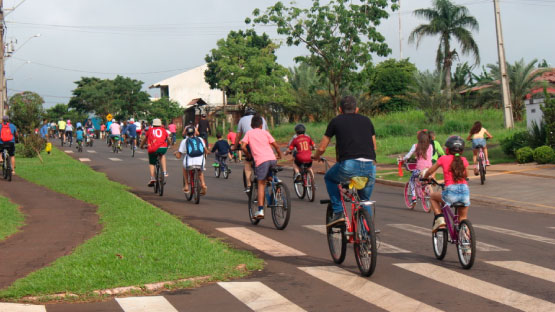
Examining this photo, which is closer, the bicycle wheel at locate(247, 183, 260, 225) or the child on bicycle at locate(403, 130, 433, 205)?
the bicycle wheel at locate(247, 183, 260, 225)

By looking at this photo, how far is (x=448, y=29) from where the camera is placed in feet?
189

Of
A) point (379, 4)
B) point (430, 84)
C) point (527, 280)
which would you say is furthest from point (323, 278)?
point (430, 84)

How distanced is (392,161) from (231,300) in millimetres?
22297

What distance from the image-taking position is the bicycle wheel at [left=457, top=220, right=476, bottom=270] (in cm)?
849

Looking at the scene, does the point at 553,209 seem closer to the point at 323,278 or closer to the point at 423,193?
the point at 423,193

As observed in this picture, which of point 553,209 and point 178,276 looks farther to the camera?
point 553,209

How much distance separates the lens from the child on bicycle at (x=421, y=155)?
49.0ft

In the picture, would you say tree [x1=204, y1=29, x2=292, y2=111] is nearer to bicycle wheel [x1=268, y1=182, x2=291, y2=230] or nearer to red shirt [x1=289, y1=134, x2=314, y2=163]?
red shirt [x1=289, y1=134, x2=314, y2=163]

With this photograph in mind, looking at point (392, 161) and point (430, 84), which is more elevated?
point (430, 84)

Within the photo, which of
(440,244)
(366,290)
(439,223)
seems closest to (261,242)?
(440,244)

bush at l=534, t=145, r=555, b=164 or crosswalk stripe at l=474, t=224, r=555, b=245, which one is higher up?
bush at l=534, t=145, r=555, b=164

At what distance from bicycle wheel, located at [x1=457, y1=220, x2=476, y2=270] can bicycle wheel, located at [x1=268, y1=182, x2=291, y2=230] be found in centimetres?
358

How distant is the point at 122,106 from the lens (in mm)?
89438

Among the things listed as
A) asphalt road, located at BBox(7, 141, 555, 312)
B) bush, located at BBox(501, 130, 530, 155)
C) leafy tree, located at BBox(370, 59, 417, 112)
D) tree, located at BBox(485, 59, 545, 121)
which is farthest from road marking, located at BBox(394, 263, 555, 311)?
leafy tree, located at BBox(370, 59, 417, 112)
